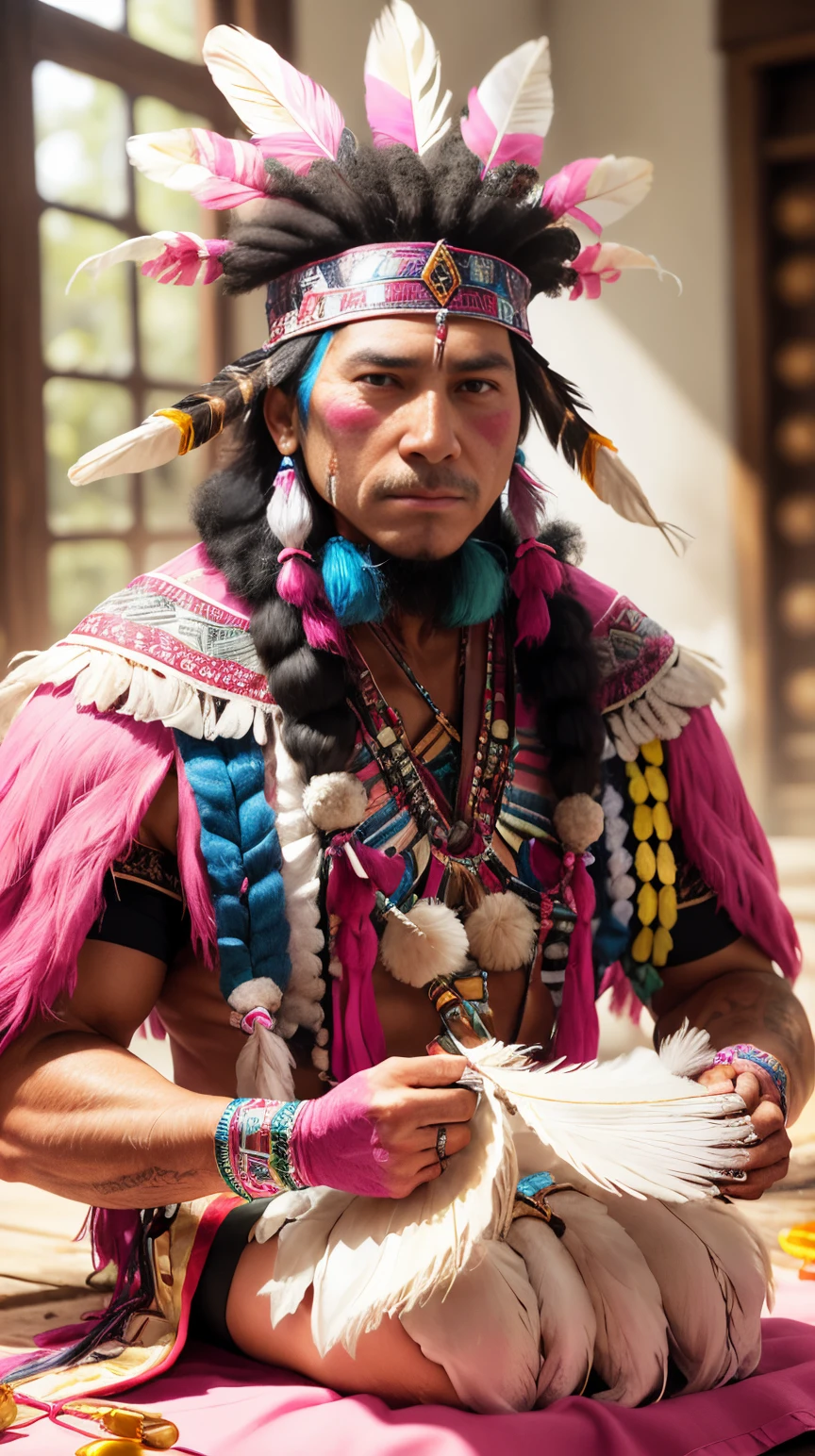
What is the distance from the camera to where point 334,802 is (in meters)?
1.83

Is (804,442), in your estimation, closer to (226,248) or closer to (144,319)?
(144,319)

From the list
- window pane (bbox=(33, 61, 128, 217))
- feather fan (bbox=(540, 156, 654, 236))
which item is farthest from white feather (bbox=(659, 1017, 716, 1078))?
window pane (bbox=(33, 61, 128, 217))

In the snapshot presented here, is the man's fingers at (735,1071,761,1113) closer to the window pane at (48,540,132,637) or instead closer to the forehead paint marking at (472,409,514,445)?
the forehead paint marking at (472,409,514,445)

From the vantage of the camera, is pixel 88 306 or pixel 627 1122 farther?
pixel 88 306

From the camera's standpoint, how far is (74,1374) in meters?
1.69

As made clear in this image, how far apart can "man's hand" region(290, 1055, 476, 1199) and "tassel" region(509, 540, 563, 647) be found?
2.32ft

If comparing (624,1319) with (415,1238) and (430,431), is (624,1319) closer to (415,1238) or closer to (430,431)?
(415,1238)

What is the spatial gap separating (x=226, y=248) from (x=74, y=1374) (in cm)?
139

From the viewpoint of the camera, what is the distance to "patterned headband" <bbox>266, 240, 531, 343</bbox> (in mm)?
1859

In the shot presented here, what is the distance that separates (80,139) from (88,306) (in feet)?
1.58

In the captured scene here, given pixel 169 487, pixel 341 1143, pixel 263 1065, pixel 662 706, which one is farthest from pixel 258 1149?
pixel 169 487

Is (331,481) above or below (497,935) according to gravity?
above

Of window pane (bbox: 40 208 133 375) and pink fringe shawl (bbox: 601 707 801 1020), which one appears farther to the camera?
window pane (bbox: 40 208 133 375)

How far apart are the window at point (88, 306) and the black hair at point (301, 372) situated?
240 centimetres
